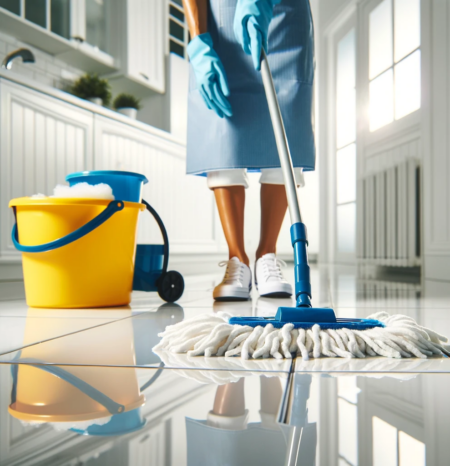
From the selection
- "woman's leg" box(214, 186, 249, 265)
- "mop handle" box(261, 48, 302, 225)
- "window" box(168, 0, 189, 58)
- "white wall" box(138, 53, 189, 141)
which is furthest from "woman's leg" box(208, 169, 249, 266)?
"window" box(168, 0, 189, 58)

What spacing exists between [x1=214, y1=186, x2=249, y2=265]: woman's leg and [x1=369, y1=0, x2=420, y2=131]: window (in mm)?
2146

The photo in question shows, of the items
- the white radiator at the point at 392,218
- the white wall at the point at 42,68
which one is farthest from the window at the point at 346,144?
the white wall at the point at 42,68

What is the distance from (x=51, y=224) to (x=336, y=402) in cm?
91

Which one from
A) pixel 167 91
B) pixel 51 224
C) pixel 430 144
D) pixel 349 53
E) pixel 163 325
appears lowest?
pixel 163 325

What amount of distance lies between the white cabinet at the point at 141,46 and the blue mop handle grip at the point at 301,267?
2776mm

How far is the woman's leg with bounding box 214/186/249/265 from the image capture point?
1.45 m

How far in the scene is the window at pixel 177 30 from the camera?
3.96 metres

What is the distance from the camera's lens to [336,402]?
0.37 metres

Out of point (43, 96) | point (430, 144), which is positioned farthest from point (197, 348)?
point (430, 144)

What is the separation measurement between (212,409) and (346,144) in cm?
435

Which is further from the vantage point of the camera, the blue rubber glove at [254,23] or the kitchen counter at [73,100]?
the kitchen counter at [73,100]

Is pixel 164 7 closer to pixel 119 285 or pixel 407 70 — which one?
pixel 407 70

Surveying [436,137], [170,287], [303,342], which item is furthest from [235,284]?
[436,137]

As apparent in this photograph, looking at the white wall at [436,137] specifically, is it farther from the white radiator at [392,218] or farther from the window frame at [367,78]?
the window frame at [367,78]
